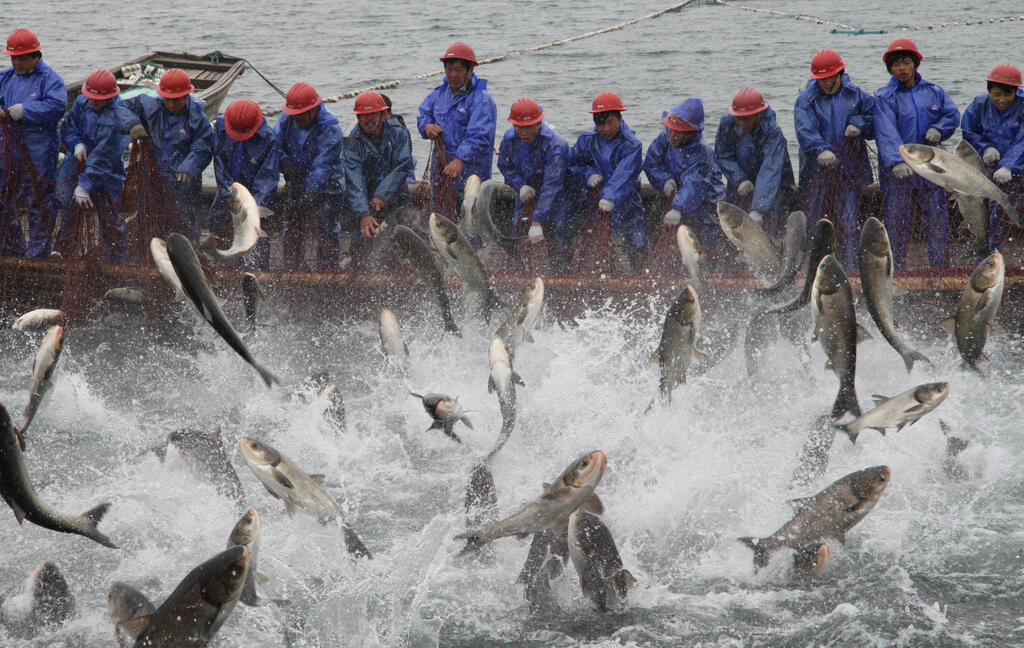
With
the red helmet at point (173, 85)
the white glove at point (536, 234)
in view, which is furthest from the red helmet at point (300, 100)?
the white glove at point (536, 234)

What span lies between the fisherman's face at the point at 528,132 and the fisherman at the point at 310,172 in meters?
1.75

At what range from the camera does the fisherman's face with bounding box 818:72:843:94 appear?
936 cm

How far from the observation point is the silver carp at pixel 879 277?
7301 millimetres

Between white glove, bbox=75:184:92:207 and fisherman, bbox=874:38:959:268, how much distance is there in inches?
300

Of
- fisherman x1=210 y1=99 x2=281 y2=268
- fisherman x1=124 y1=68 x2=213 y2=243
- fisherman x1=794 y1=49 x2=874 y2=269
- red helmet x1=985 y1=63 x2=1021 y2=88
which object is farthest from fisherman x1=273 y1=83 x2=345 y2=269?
red helmet x1=985 y1=63 x2=1021 y2=88

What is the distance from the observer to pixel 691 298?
7105mm

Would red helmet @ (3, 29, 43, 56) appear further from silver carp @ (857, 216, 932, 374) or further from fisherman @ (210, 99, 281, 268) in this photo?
silver carp @ (857, 216, 932, 374)

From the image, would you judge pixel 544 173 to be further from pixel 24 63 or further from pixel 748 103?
pixel 24 63

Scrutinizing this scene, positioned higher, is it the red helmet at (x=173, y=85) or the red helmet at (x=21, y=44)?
the red helmet at (x=21, y=44)

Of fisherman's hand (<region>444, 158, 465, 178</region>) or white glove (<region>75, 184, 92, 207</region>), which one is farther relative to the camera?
white glove (<region>75, 184, 92, 207</region>)

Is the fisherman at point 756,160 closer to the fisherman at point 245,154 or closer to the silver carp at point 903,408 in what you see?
the silver carp at point 903,408

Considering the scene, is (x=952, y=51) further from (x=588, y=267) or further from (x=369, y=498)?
(x=369, y=498)

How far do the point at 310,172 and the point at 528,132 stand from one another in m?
2.17

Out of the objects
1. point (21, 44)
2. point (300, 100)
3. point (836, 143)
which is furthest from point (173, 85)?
point (836, 143)
